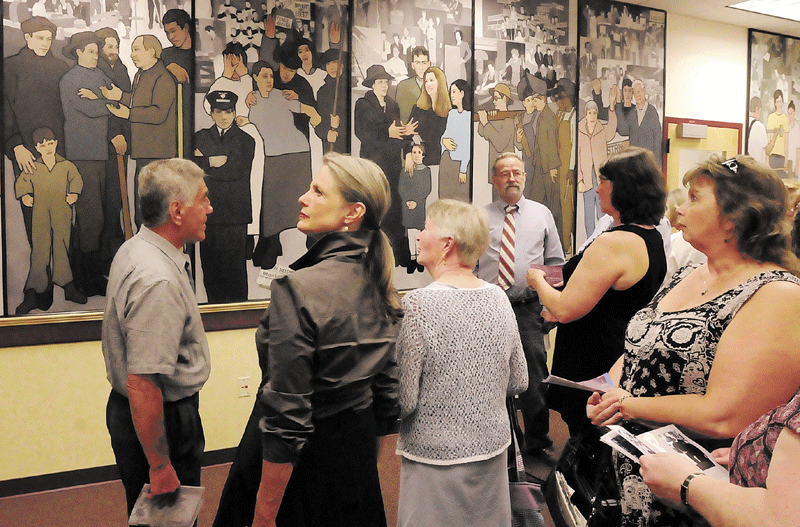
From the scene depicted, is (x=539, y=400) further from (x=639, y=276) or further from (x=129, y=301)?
(x=129, y=301)

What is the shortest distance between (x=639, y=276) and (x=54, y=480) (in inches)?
133

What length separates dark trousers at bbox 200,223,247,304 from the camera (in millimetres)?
4043

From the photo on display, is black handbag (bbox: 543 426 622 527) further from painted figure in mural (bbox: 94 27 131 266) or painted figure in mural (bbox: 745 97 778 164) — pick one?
painted figure in mural (bbox: 745 97 778 164)

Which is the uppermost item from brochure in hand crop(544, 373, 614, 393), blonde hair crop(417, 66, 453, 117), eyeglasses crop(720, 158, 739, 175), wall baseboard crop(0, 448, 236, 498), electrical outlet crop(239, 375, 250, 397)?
blonde hair crop(417, 66, 453, 117)

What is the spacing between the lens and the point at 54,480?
3695mm

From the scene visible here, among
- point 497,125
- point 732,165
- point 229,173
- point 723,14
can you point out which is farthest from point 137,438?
point 723,14

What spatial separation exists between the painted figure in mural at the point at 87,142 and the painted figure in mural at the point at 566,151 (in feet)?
11.1

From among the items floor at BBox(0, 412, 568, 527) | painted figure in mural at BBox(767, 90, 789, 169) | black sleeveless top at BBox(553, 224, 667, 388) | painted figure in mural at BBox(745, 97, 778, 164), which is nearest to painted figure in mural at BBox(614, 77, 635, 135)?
painted figure in mural at BBox(745, 97, 778, 164)

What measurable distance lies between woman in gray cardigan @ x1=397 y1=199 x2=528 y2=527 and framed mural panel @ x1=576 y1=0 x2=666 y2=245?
3643 millimetres

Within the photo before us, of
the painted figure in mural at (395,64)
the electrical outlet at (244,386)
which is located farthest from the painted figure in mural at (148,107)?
the painted figure in mural at (395,64)

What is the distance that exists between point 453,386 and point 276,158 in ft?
8.59

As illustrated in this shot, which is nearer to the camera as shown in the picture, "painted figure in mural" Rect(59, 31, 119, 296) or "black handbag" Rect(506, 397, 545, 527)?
"black handbag" Rect(506, 397, 545, 527)

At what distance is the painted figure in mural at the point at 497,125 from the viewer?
4995mm

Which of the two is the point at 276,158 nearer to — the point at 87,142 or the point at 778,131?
the point at 87,142
